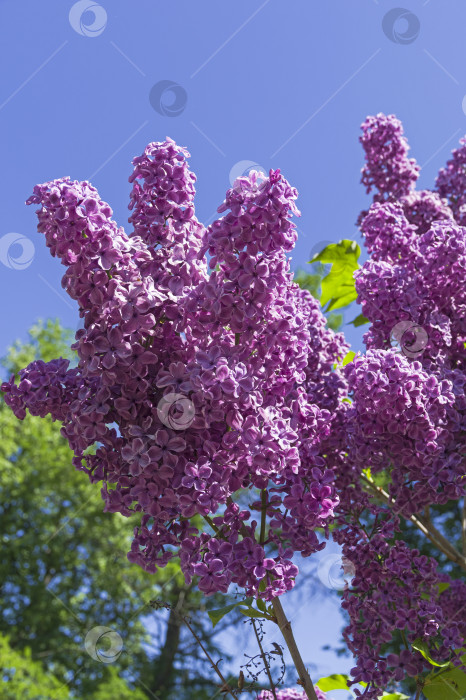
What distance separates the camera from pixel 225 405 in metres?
1.58

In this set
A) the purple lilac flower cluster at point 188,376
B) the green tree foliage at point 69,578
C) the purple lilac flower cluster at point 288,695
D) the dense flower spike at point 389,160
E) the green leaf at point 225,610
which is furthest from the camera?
the green tree foliage at point 69,578

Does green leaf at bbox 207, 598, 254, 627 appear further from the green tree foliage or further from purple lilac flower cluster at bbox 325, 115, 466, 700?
the green tree foliage

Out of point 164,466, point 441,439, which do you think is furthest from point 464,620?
point 164,466

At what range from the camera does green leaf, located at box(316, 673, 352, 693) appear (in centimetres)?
226

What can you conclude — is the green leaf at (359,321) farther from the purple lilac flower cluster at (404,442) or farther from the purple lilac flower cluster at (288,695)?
the purple lilac flower cluster at (288,695)

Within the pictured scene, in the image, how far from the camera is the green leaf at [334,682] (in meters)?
2.26

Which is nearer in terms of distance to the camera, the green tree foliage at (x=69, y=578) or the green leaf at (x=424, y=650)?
the green leaf at (x=424, y=650)

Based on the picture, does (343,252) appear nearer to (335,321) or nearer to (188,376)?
(188,376)

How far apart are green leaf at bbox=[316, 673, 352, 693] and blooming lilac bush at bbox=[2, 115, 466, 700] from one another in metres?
0.29

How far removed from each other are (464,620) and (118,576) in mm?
11408

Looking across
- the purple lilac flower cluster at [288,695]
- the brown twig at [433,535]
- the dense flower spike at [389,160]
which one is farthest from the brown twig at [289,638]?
the dense flower spike at [389,160]

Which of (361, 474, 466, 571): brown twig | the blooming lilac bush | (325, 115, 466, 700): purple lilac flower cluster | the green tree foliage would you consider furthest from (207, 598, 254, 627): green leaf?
the green tree foliage

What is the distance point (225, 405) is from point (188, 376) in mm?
108

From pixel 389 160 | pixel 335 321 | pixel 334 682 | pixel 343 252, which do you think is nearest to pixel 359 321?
pixel 343 252
